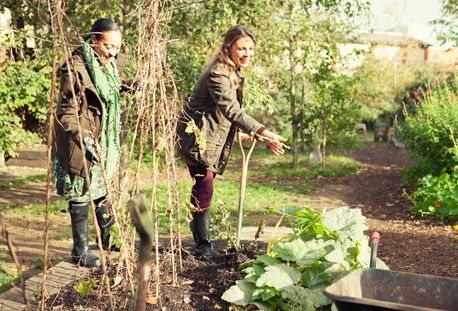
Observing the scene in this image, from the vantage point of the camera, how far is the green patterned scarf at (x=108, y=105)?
171 inches

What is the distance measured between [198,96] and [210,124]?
222mm

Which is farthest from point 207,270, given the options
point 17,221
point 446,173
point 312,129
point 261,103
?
point 312,129

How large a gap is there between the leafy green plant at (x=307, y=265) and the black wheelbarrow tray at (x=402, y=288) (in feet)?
1.81

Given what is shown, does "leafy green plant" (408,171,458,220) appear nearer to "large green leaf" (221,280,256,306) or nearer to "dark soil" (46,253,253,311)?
"dark soil" (46,253,253,311)

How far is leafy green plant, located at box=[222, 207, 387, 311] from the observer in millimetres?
3486

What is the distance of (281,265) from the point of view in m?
3.66

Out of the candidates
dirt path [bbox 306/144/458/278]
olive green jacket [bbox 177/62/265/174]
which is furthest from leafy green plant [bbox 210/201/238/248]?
dirt path [bbox 306/144/458/278]

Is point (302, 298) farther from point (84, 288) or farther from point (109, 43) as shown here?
point (109, 43)

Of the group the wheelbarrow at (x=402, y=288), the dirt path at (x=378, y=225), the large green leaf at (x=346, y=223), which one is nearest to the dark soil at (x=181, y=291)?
the large green leaf at (x=346, y=223)

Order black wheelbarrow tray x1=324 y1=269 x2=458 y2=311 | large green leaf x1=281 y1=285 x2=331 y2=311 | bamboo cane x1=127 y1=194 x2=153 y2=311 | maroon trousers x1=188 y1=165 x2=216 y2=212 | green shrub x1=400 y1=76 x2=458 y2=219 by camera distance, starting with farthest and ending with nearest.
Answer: green shrub x1=400 y1=76 x2=458 y2=219 < maroon trousers x1=188 y1=165 x2=216 y2=212 < large green leaf x1=281 y1=285 x2=331 y2=311 < black wheelbarrow tray x1=324 y1=269 x2=458 y2=311 < bamboo cane x1=127 y1=194 x2=153 y2=311

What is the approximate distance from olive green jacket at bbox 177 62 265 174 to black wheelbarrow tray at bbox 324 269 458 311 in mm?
1673

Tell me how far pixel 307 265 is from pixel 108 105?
5.93 feet

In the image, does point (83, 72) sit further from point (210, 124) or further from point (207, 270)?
point (207, 270)

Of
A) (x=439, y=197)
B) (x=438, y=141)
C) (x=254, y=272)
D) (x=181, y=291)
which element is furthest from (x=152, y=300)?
(x=438, y=141)
